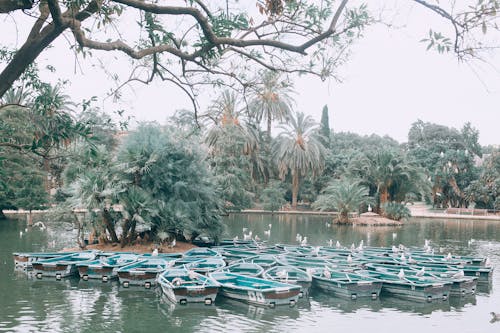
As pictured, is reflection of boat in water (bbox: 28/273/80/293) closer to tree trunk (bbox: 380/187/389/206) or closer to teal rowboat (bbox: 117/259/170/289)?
teal rowboat (bbox: 117/259/170/289)

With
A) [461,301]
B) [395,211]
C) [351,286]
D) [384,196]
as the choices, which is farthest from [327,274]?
[384,196]

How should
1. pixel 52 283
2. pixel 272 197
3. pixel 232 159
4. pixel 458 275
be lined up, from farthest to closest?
1. pixel 272 197
2. pixel 232 159
3. pixel 52 283
4. pixel 458 275

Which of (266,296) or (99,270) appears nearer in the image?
(266,296)

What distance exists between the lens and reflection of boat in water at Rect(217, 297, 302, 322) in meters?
13.4

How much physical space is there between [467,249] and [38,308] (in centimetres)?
2144

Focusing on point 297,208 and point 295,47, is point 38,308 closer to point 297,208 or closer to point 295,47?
point 295,47

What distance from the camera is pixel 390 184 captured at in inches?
1826

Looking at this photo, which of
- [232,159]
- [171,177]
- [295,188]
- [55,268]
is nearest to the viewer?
[55,268]

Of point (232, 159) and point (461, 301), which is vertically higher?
point (232, 159)

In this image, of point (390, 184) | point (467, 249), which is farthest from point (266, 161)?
point (467, 249)

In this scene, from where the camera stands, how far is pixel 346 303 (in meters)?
15.2

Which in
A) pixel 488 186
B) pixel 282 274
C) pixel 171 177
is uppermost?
pixel 488 186

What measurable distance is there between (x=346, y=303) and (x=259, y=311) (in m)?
2.75

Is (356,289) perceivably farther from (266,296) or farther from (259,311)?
(259,311)
